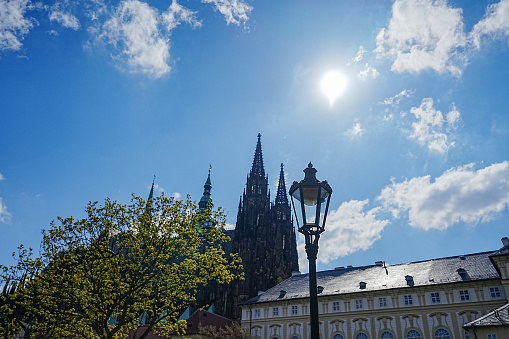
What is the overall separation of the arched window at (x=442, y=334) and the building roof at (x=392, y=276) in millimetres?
3917

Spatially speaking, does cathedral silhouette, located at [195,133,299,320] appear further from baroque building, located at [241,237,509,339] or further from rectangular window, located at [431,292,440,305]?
rectangular window, located at [431,292,440,305]

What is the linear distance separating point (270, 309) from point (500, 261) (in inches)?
876

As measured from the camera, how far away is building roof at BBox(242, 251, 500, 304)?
1398 inches

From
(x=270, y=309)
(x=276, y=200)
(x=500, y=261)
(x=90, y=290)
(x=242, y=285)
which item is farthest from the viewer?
(x=276, y=200)

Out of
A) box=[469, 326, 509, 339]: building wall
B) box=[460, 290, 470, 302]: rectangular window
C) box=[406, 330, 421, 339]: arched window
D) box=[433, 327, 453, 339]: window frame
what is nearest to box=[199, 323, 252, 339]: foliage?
box=[406, 330, 421, 339]: arched window

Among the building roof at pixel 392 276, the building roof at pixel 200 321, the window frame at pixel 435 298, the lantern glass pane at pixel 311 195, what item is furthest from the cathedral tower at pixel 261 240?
the lantern glass pane at pixel 311 195

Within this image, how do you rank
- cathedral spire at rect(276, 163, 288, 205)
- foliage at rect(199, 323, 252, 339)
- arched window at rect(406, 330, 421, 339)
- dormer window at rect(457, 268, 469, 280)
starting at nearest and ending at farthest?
1. arched window at rect(406, 330, 421, 339)
2. dormer window at rect(457, 268, 469, 280)
3. foliage at rect(199, 323, 252, 339)
4. cathedral spire at rect(276, 163, 288, 205)

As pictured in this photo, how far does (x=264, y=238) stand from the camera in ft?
232

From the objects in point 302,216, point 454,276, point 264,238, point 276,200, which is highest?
point 276,200

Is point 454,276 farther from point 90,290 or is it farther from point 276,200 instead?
point 276,200

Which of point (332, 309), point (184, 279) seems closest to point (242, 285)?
point (332, 309)

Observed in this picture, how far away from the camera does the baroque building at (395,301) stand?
32.9 meters

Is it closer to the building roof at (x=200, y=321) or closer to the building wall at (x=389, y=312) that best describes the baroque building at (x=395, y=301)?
the building wall at (x=389, y=312)

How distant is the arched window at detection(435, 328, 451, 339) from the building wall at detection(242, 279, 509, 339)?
235 mm
